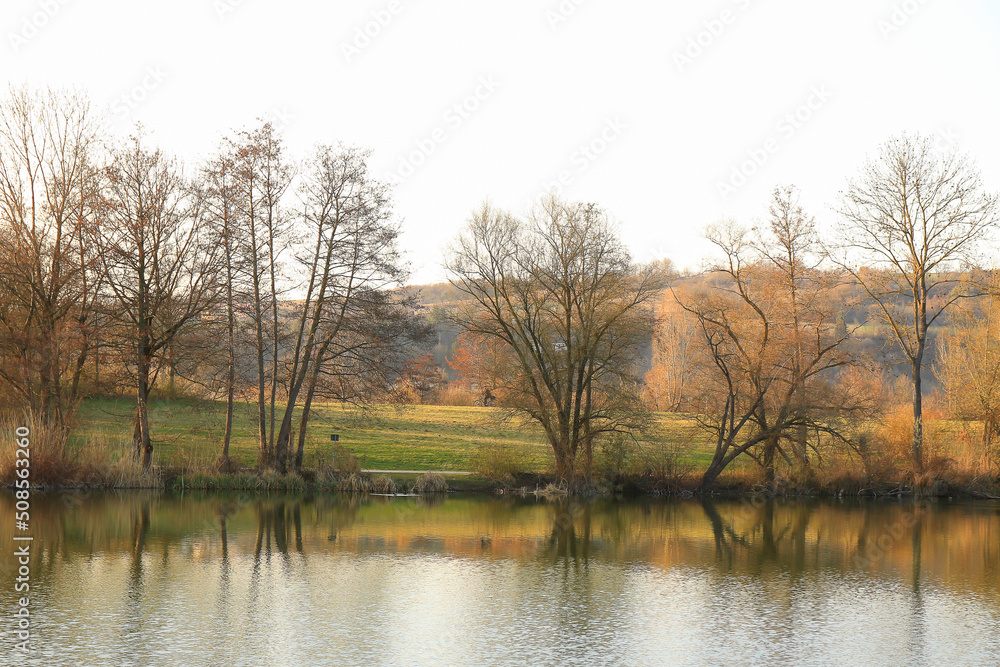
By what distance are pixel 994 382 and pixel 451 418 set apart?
93.4ft

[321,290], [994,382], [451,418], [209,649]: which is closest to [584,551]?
[209,649]

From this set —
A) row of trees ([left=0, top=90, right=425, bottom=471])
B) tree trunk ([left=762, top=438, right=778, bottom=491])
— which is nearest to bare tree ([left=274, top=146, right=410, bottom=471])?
row of trees ([left=0, top=90, right=425, bottom=471])

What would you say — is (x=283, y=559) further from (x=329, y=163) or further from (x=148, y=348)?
(x=329, y=163)

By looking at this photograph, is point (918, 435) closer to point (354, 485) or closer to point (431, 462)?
point (431, 462)

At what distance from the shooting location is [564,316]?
3366 centimetres

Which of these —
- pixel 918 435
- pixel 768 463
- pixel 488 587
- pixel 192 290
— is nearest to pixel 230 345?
pixel 192 290

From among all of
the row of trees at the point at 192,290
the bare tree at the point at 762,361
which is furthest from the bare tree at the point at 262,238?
the bare tree at the point at 762,361

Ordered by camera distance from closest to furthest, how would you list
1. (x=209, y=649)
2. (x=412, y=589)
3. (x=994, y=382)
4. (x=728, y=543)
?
(x=209, y=649), (x=412, y=589), (x=728, y=543), (x=994, y=382)

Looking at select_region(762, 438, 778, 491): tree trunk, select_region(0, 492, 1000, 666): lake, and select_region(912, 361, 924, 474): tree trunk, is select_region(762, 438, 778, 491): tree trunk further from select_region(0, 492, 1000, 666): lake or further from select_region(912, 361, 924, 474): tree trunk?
select_region(0, 492, 1000, 666): lake

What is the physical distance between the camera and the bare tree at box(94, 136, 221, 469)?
30.2 m

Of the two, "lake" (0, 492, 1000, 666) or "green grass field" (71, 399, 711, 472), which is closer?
"lake" (0, 492, 1000, 666)

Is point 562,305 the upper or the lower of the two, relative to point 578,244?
lower

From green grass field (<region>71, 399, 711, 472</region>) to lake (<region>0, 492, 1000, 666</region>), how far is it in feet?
23.5

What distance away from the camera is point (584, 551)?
66.2ft
